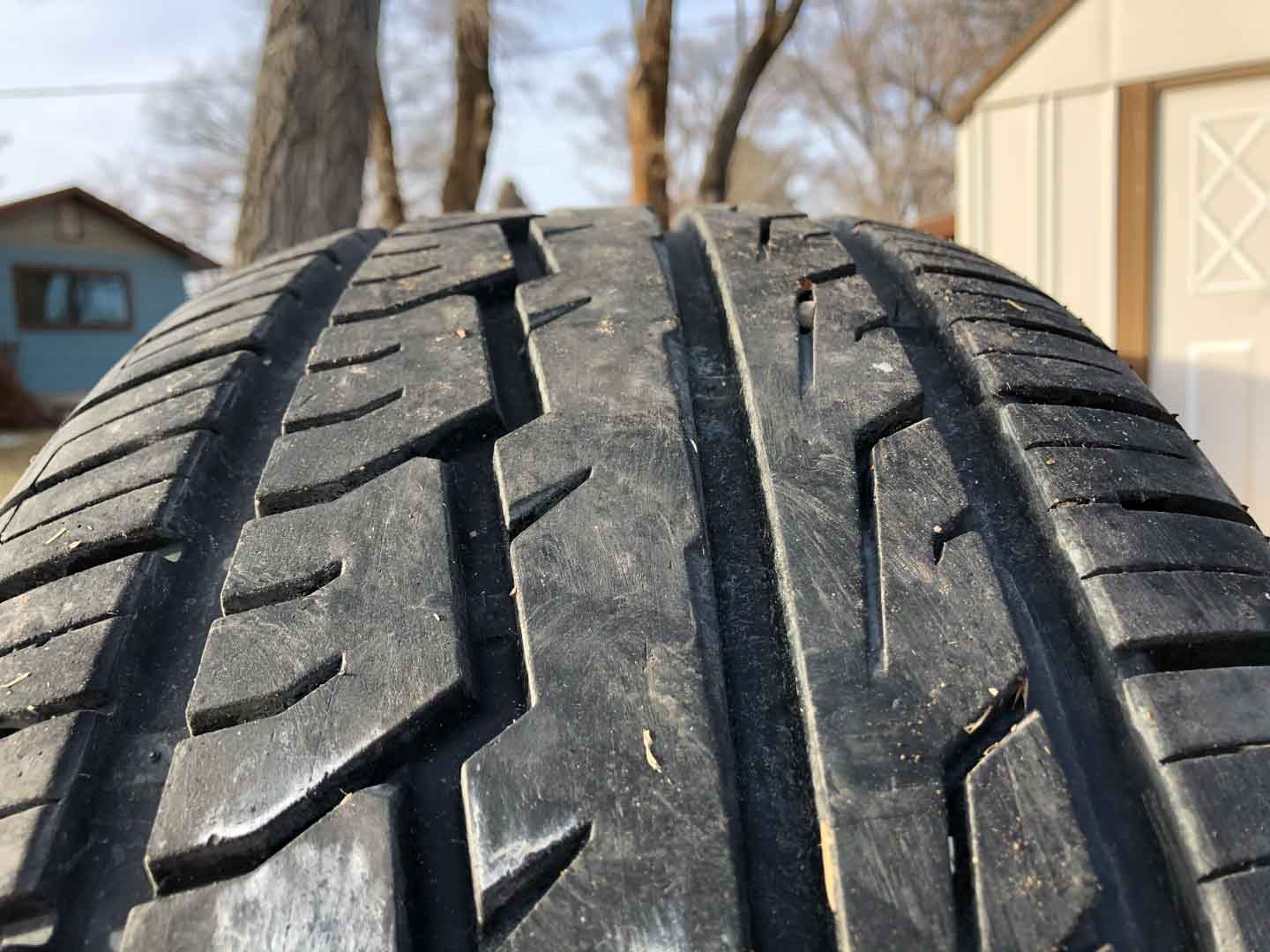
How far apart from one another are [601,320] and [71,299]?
59.9 ft

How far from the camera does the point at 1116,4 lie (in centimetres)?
451

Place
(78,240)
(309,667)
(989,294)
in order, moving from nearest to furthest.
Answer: (309,667), (989,294), (78,240)

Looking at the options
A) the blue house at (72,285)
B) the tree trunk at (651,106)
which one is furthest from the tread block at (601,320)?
the blue house at (72,285)

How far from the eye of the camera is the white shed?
4270mm

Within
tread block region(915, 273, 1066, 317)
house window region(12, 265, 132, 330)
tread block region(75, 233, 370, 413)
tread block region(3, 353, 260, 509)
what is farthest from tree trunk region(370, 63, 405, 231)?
tread block region(915, 273, 1066, 317)

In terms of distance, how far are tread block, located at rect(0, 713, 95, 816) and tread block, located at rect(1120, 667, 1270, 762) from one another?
0.76 meters

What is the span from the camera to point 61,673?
2.34 ft

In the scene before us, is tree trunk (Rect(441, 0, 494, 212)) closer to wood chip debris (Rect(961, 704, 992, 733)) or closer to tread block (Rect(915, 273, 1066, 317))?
tread block (Rect(915, 273, 1066, 317))

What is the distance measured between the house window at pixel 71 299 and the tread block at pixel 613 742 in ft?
59.6

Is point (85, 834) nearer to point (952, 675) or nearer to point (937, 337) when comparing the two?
point (952, 675)

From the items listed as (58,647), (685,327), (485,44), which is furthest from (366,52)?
(485,44)

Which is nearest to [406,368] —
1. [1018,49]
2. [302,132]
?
[302,132]

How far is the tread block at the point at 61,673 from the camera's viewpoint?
70 cm

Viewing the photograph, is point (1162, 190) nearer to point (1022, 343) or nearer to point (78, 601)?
point (1022, 343)
